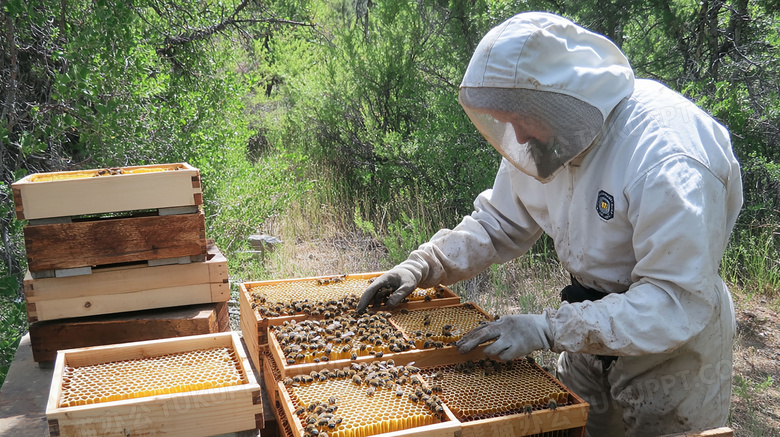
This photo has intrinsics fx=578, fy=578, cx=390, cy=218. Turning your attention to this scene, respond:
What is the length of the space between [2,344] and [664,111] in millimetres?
4112

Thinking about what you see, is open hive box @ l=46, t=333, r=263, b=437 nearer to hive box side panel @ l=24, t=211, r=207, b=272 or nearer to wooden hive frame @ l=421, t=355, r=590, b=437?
wooden hive frame @ l=421, t=355, r=590, b=437

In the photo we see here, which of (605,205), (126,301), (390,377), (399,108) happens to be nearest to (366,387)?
(390,377)

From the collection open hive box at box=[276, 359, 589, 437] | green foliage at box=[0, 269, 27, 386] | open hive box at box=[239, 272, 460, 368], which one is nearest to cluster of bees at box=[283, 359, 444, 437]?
open hive box at box=[276, 359, 589, 437]

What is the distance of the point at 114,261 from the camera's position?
8.87 ft

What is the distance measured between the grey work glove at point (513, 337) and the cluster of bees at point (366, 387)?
260 millimetres

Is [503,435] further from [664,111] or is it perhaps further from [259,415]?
[664,111]

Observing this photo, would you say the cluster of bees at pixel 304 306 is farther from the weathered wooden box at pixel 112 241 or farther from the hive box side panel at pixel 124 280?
the weathered wooden box at pixel 112 241

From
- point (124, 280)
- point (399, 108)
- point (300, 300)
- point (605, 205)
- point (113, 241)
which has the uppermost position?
point (399, 108)

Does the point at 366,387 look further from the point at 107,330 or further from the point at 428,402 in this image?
the point at 107,330

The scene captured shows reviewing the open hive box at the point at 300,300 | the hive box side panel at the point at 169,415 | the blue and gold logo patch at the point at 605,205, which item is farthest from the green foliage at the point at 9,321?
the blue and gold logo patch at the point at 605,205

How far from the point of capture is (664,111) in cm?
215

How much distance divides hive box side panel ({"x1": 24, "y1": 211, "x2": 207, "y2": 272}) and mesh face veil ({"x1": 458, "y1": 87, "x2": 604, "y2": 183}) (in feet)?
→ 4.84

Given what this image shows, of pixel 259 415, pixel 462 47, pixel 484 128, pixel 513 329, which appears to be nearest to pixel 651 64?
pixel 462 47

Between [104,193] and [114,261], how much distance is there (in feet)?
1.05
